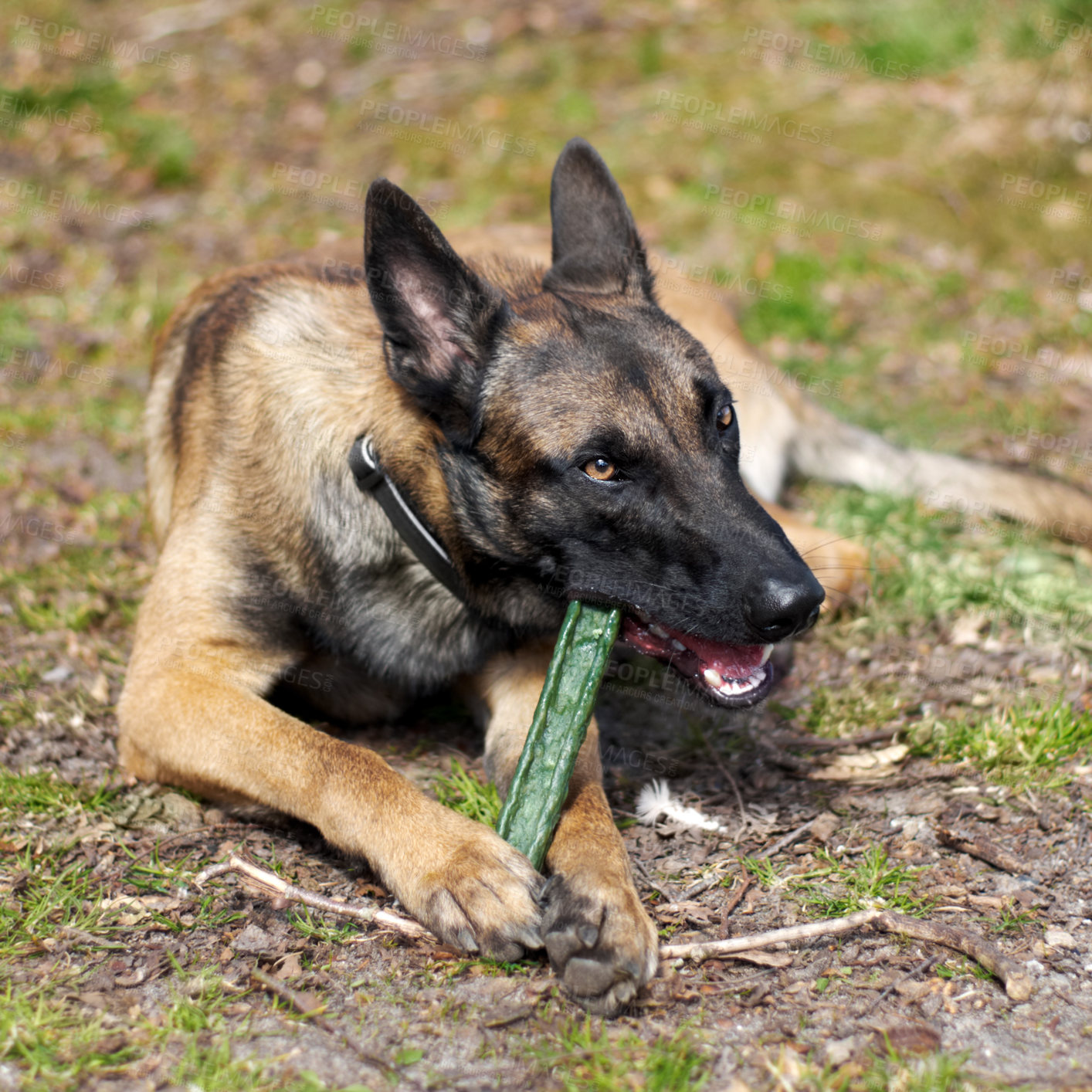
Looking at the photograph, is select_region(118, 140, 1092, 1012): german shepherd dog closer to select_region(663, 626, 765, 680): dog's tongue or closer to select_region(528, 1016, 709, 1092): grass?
select_region(663, 626, 765, 680): dog's tongue

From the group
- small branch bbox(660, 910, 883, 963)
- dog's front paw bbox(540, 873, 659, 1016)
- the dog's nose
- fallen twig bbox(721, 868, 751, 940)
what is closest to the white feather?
fallen twig bbox(721, 868, 751, 940)

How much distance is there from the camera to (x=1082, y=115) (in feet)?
26.9

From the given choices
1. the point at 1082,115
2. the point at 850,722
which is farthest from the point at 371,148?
the point at 850,722

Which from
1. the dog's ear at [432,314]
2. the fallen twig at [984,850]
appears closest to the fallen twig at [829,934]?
the fallen twig at [984,850]

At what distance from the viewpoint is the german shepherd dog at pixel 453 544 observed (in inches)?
116

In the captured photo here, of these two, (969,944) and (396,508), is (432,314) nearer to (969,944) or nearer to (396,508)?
(396,508)

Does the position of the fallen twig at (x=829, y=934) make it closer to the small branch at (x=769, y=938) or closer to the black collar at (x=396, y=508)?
the small branch at (x=769, y=938)

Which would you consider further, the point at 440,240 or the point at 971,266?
the point at 971,266

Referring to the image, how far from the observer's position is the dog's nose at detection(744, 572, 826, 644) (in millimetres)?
2910

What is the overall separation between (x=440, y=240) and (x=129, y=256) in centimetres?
600

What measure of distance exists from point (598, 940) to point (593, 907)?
96 mm

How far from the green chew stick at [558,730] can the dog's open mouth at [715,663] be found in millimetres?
159

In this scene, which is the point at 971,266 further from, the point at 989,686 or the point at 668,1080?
the point at 668,1080

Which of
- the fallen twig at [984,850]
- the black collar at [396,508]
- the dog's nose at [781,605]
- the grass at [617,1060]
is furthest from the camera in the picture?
the black collar at [396,508]
